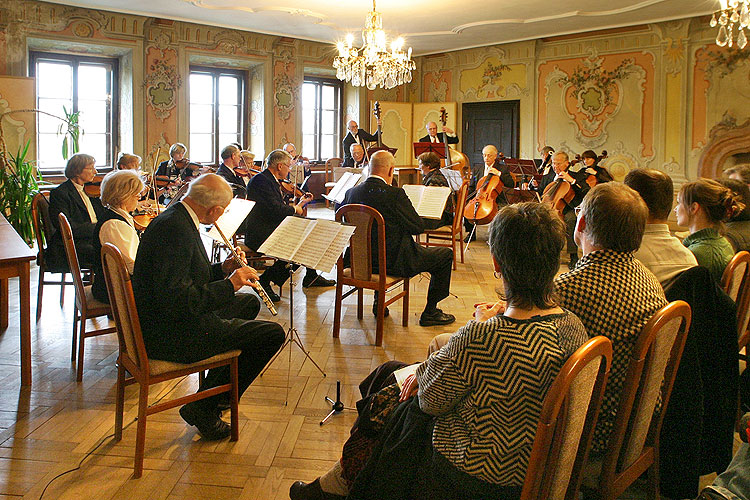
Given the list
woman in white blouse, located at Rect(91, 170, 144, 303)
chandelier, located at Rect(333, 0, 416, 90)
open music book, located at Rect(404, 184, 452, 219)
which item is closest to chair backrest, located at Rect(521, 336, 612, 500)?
woman in white blouse, located at Rect(91, 170, 144, 303)

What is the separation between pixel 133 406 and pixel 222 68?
26.9 feet

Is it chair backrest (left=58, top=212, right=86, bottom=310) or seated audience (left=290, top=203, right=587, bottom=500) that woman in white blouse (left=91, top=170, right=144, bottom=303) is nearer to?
chair backrest (left=58, top=212, right=86, bottom=310)

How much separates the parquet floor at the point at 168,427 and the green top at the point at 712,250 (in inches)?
62.5

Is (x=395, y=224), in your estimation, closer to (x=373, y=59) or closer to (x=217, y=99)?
(x=373, y=59)

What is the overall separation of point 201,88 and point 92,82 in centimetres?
166

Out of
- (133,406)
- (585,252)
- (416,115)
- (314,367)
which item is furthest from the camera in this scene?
(416,115)

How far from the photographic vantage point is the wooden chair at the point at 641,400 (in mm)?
1602

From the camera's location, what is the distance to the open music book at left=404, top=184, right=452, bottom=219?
534 cm

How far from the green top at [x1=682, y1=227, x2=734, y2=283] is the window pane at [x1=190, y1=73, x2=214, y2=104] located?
344 inches

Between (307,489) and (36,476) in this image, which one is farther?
(36,476)

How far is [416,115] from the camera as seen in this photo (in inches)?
464

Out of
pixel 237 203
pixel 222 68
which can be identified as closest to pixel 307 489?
pixel 237 203

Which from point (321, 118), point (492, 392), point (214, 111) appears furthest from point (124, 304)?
point (321, 118)

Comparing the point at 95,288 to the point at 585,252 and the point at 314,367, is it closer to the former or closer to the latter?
the point at 314,367
